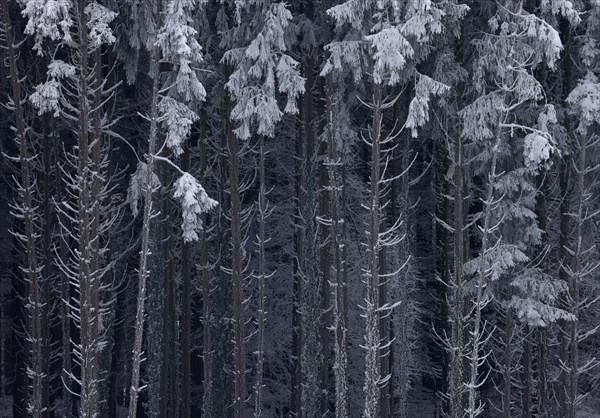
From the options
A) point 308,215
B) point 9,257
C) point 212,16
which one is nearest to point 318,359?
point 308,215

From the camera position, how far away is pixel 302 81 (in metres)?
18.3

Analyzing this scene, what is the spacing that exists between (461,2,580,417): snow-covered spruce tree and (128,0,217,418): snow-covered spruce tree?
21.4 feet

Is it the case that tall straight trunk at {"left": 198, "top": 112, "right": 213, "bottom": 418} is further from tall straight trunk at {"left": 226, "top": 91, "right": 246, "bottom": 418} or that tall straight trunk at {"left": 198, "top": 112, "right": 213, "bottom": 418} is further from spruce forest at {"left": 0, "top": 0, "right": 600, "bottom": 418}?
tall straight trunk at {"left": 226, "top": 91, "right": 246, "bottom": 418}

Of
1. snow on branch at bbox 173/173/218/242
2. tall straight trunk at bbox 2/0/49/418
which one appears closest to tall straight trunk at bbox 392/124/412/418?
snow on branch at bbox 173/173/218/242

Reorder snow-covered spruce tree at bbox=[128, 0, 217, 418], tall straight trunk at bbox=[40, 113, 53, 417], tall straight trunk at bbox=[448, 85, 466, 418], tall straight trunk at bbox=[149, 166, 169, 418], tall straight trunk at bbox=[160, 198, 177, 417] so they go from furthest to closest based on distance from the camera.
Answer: tall straight trunk at bbox=[160, 198, 177, 417], tall straight trunk at bbox=[149, 166, 169, 418], tall straight trunk at bbox=[40, 113, 53, 417], tall straight trunk at bbox=[448, 85, 466, 418], snow-covered spruce tree at bbox=[128, 0, 217, 418]

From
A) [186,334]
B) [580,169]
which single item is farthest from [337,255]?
[580,169]

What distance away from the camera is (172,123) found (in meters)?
17.1

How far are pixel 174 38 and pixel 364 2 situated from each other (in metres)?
4.16

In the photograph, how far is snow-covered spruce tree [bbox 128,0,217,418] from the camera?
15766mm

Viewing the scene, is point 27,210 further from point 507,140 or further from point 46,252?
point 507,140

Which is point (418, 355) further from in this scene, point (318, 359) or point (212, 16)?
point (212, 16)

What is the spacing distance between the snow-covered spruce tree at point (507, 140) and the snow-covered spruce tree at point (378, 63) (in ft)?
4.69

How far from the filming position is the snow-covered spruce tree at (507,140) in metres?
17.4

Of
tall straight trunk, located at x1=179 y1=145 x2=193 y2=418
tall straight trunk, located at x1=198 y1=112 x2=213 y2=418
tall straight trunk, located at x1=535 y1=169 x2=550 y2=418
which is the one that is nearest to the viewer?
tall straight trunk, located at x1=535 y1=169 x2=550 y2=418
